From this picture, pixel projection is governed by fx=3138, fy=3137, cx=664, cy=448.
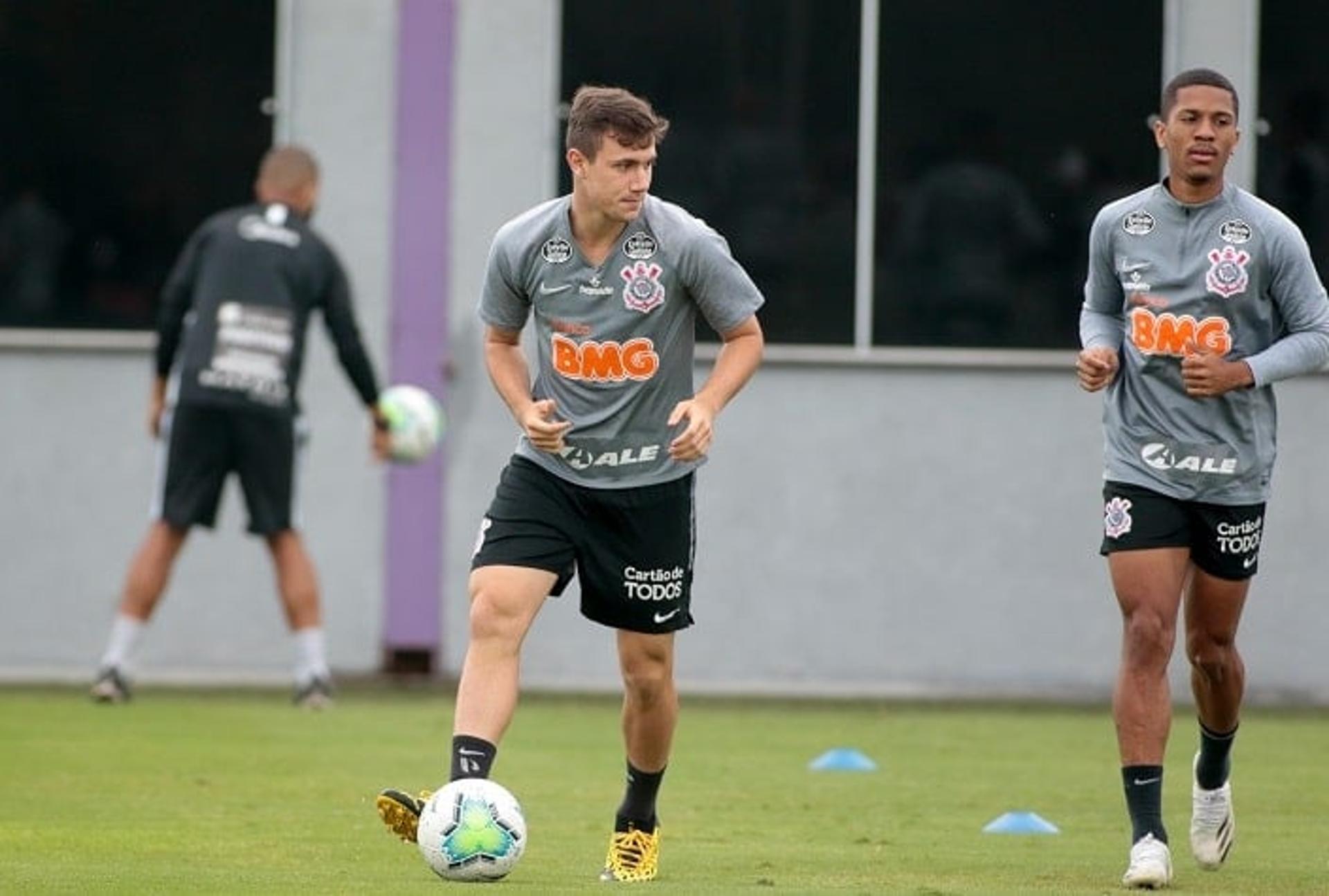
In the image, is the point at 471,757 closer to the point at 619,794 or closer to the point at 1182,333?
the point at 1182,333

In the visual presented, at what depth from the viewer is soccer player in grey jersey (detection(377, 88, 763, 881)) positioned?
27.1ft

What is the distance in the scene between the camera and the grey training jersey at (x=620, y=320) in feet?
27.3

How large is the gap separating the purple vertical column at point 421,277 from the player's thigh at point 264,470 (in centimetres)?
235

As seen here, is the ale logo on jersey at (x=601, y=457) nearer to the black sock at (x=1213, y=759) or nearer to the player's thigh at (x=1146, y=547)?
the player's thigh at (x=1146, y=547)

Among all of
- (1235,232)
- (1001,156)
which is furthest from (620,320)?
(1001,156)

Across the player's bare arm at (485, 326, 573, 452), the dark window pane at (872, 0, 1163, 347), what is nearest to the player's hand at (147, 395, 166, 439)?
the dark window pane at (872, 0, 1163, 347)

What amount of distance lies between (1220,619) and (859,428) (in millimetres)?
8312

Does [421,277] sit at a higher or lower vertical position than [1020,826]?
higher

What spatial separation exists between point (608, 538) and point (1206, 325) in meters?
1.81

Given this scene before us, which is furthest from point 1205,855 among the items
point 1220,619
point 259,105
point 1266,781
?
point 259,105

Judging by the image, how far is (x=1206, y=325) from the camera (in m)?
8.76

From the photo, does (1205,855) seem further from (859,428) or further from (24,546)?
(24,546)

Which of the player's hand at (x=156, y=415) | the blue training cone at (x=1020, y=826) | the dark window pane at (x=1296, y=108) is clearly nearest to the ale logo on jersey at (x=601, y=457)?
the blue training cone at (x=1020, y=826)

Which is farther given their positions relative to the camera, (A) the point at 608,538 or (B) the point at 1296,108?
(B) the point at 1296,108
